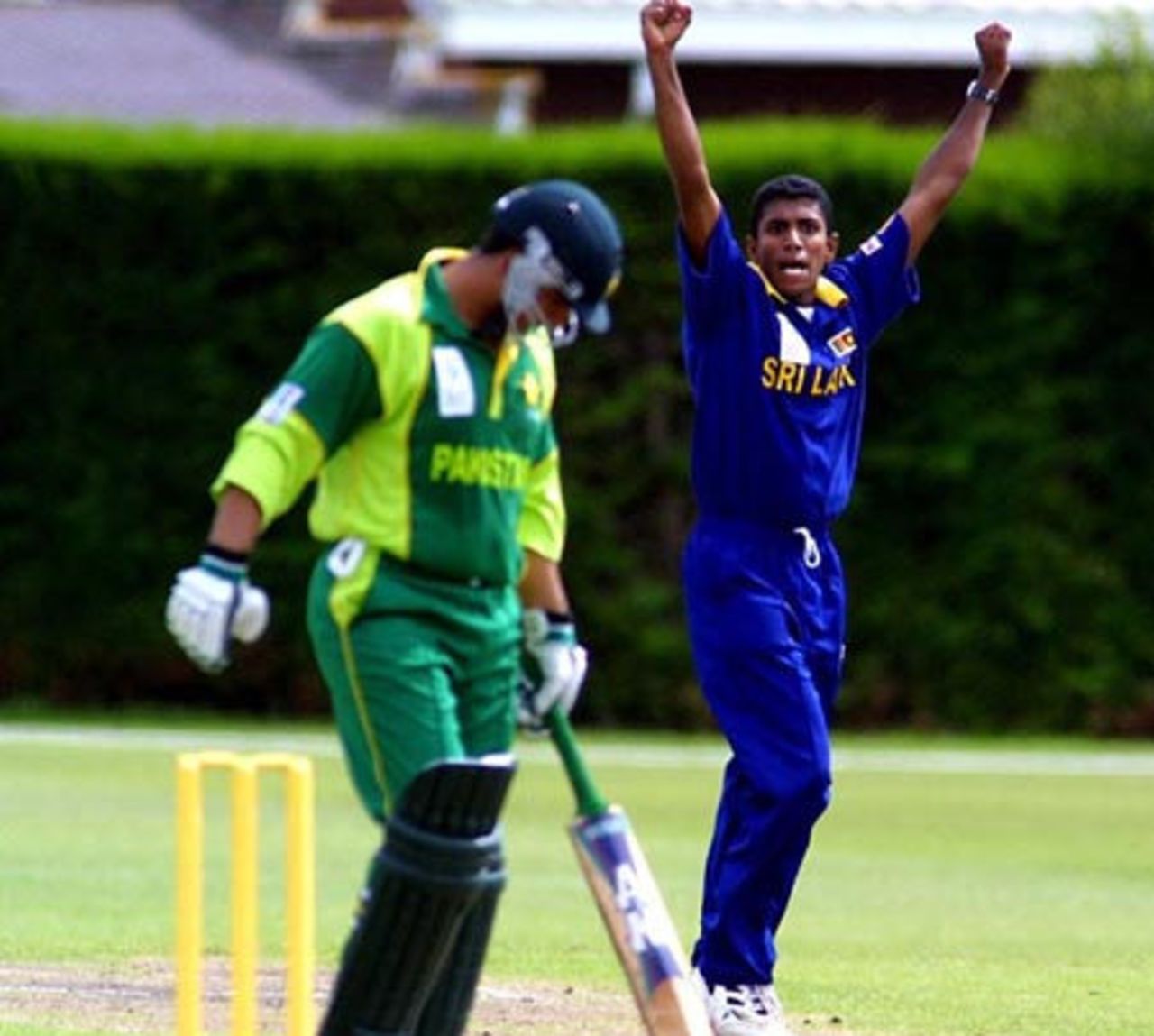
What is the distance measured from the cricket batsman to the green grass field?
173cm

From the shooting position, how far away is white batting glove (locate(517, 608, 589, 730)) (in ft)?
24.3

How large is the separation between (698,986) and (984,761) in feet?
34.1

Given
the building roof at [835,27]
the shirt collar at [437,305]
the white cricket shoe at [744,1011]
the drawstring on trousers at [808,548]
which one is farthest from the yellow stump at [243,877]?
the building roof at [835,27]

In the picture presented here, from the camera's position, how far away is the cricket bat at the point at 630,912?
23.8 ft

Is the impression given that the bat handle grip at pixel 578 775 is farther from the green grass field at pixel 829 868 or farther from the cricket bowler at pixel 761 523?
the green grass field at pixel 829 868

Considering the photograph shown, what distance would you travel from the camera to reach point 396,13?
115ft

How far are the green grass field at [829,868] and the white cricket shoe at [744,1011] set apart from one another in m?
0.49

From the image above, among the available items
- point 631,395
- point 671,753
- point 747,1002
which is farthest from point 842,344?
point 631,395

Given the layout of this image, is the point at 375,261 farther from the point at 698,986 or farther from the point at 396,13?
the point at 396,13

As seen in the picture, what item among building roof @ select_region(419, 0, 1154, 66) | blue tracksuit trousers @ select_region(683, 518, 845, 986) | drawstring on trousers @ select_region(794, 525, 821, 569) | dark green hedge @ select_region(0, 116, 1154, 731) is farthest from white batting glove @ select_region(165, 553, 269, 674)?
building roof @ select_region(419, 0, 1154, 66)

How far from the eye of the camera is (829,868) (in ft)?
44.3

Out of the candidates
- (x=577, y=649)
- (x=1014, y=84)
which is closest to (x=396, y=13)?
(x=1014, y=84)

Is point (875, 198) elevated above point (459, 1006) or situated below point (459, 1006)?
above

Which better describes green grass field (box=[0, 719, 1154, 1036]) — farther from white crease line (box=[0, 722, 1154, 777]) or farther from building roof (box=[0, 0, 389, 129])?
building roof (box=[0, 0, 389, 129])
